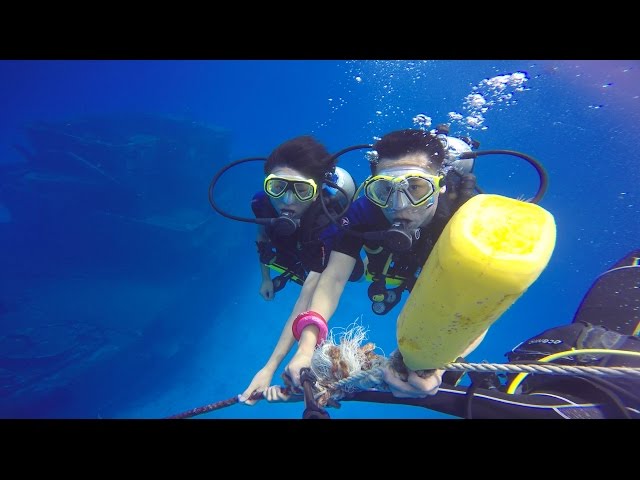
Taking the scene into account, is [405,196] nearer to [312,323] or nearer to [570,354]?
[312,323]

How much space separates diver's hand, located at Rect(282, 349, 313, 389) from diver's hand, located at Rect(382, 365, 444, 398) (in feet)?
2.93

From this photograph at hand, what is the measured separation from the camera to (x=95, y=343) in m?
16.2

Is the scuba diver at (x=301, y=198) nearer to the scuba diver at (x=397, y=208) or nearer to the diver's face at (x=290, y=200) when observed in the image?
the diver's face at (x=290, y=200)

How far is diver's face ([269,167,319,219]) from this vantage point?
13.3ft

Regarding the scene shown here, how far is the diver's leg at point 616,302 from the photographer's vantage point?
3.29 metres

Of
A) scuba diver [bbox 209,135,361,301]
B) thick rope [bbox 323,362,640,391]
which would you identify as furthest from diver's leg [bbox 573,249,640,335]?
scuba diver [bbox 209,135,361,301]

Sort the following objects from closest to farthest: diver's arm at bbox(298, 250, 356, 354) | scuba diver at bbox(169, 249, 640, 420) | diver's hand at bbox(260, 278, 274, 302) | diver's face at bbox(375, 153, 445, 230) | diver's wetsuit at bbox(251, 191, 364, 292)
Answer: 1. scuba diver at bbox(169, 249, 640, 420)
2. diver's arm at bbox(298, 250, 356, 354)
3. diver's face at bbox(375, 153, 445, 230)
4. diver's wetsuit at bbox(251, 191, 364, 292)
5. diver's hand at bbox(260, 278, 274, 302)

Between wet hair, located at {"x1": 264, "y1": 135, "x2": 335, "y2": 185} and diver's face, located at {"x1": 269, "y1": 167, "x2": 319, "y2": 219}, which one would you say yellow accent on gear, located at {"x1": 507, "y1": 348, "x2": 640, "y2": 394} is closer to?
diver's face, located at {"x1": 269, "y1": 167, "x2": 319, "y2": 219}

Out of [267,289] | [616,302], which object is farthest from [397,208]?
[267,289]

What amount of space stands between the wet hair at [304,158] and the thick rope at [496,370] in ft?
8.55

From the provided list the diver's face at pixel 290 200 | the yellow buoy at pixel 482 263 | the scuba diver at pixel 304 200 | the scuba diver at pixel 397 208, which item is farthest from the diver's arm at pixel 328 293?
the yellow buoy at pixel 482 263

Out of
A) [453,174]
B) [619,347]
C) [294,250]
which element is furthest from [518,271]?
[294,250]

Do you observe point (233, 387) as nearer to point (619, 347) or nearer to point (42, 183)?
point (42, 183)
